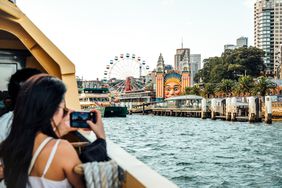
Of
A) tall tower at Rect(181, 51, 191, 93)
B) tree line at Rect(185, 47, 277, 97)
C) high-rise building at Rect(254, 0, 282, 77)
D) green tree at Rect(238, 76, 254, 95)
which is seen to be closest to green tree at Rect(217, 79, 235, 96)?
tree line at Rect(185, 47, 277, 97)

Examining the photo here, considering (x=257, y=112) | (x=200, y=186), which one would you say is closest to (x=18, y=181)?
(x=200, y=186)

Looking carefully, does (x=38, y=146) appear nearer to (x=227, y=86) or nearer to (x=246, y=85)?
(x=246, y=85)

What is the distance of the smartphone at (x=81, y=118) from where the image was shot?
2477mm

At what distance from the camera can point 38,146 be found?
2139mm

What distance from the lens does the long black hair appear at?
2104 millimetres

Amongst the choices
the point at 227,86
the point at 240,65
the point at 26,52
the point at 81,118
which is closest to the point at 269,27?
the point at 240,65

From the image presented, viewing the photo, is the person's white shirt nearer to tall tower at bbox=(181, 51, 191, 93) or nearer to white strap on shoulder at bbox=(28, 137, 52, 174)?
white strap on shoulder at bbox=(28, 137, 52, 174)

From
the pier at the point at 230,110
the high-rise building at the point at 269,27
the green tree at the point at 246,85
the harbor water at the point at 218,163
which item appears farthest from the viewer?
the high-rise building at the point at 269,27

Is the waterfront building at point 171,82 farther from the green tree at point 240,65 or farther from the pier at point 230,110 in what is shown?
the green tree at point 240,65

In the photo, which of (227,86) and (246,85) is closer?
(246,85)

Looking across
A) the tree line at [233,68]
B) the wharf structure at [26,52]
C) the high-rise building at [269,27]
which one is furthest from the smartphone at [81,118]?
the high-rise building at [269,27]

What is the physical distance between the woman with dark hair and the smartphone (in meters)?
0.33

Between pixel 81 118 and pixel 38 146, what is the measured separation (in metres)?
0.41

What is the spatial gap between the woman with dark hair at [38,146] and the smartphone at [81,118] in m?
0.33
